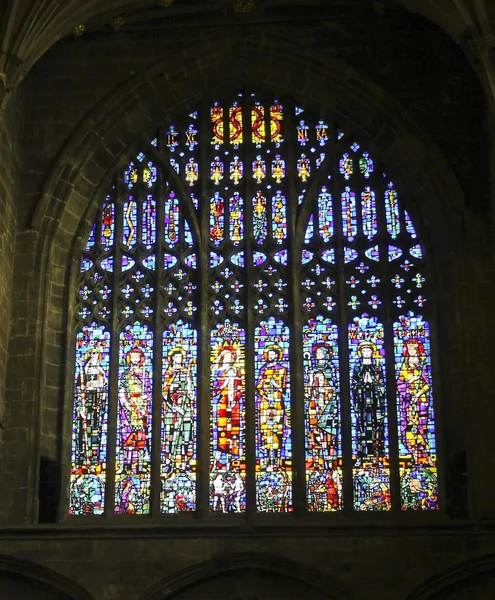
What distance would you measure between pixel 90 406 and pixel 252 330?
2.31 metres

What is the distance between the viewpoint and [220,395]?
64.3 ft

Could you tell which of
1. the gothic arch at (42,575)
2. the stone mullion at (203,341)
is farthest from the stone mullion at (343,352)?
the gothic arch at (42,575)

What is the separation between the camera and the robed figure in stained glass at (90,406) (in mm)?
19453

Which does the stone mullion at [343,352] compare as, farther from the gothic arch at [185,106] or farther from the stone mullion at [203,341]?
the stone mullion at [203,341]

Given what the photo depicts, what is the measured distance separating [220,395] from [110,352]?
1573 millimetres

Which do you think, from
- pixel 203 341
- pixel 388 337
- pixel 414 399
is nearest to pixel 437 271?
pixel 388 337

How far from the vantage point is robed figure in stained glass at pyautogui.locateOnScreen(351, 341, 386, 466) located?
19.2 meters

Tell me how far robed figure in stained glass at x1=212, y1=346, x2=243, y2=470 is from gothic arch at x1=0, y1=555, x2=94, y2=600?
246 centimetres

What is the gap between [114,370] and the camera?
19797 millimetres

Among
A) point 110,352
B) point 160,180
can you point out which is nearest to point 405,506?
point 110,352

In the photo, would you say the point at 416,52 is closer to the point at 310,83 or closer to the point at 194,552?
the point at 310,83

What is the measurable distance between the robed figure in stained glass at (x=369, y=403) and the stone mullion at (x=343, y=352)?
116 mm

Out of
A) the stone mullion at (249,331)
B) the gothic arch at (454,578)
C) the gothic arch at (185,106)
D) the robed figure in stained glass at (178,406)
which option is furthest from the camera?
the gothic arch at (185,106)

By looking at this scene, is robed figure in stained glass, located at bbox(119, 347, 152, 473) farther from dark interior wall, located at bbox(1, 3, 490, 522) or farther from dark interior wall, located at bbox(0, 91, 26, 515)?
dark interior wall, located at bbox(0, 91, 26, 515)
